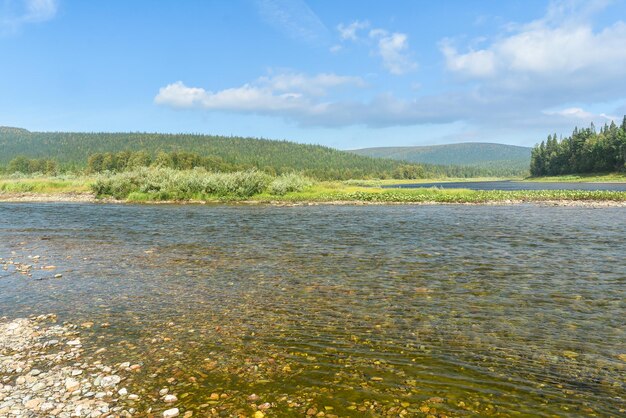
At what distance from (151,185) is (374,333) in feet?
261

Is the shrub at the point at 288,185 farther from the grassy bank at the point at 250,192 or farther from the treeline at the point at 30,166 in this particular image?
the treeline at the point at 30,166

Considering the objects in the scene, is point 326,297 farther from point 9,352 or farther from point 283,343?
point 9,352

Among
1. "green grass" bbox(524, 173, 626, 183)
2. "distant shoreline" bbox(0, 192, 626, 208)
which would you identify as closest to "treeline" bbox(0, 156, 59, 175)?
"distant shoreline" bbox(0, 192, 626, 208)

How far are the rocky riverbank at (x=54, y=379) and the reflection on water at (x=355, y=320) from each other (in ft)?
1.71

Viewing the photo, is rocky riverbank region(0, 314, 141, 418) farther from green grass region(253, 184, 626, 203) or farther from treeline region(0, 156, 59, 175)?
treeline region(0, 156, 59, 175)

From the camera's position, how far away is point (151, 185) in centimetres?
8325

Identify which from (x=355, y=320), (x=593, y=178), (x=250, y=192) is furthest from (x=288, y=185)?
(x=593, y=178)

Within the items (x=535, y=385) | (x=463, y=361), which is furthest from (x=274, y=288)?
(x=535, y=385)

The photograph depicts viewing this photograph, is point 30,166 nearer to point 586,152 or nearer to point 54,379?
point 54,379

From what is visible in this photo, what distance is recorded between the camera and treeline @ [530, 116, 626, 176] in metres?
145

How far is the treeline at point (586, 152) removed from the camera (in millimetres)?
145125

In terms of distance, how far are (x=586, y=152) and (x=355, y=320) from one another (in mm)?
182056

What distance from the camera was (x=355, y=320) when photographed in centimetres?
1297

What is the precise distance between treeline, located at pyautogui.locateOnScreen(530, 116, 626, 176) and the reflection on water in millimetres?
146833
